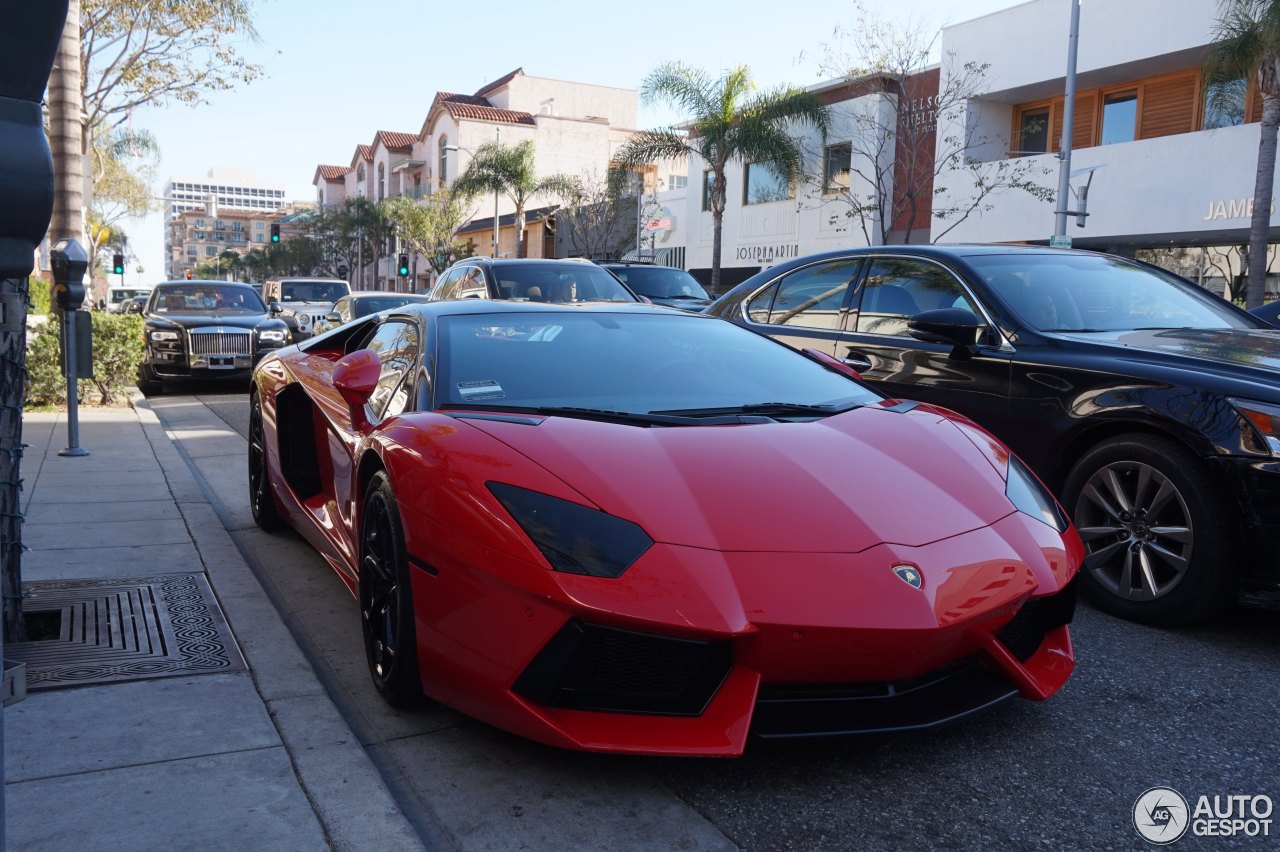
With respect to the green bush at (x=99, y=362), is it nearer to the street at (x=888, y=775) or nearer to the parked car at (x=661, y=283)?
the parked car at (x=661, y=283)

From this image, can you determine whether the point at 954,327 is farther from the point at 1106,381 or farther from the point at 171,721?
the point at 171,721

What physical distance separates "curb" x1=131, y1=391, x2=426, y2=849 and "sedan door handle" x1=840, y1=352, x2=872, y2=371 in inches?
122

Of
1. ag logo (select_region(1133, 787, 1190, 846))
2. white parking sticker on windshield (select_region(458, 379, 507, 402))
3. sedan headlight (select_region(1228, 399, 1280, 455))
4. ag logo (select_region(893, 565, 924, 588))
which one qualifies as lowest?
ag logo (select_region(1133, 787, 1190, 846))

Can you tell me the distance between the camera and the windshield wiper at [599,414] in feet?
10.9

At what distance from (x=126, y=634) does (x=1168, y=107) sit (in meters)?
24.7

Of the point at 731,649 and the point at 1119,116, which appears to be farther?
the point at 1119,116

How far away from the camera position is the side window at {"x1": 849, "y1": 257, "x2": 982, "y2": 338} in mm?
5371

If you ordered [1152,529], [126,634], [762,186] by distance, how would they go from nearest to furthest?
[126,634]
[1152,529]
[762,186]

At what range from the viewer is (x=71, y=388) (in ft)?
25.1

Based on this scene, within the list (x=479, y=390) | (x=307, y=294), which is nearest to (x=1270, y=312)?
(x=479, y=390)

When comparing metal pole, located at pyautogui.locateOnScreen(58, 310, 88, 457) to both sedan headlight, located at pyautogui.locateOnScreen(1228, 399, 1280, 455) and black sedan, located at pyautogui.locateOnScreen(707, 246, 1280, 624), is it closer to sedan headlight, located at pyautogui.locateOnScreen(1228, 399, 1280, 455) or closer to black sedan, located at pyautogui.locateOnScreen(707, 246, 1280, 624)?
black sedan, located at pyautogui.locateOnScreen(707, 246, 1280, 624)

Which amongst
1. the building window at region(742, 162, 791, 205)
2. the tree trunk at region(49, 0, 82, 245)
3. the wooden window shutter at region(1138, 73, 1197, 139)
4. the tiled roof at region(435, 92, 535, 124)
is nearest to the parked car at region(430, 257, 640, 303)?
the tree trunk at region(49, 0, 82, 245)

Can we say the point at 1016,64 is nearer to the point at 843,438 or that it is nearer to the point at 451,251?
the point at 843,438

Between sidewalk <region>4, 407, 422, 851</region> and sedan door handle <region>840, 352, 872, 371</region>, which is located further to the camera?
sedan door handle <region>840, 352, 872, 371</region>
